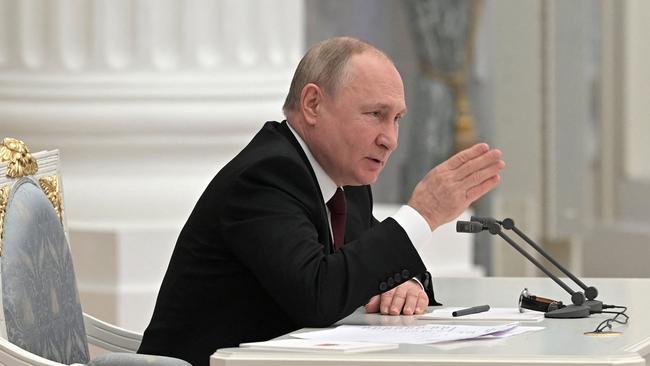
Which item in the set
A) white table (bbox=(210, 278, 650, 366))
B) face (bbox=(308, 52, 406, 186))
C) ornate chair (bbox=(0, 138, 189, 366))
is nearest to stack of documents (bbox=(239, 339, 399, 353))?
white table (bbox=(210, 278, 650, 366))

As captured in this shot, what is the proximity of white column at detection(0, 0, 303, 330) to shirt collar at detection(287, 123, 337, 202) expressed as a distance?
2019mm

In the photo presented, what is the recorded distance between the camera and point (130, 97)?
4984 mm

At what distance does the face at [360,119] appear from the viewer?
2.87 meters

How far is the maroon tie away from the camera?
3.02m

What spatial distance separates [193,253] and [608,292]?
982 mm

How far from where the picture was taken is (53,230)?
305cm

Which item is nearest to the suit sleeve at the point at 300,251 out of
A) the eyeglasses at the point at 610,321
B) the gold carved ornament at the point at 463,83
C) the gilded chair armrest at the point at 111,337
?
the eyeglasses at the point at 610,321

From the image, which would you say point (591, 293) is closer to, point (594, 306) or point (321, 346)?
point (594, 306)

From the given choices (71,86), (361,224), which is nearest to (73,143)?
(71,86)

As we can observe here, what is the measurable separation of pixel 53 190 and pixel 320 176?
1.99ft

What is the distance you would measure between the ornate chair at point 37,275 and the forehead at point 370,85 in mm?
645

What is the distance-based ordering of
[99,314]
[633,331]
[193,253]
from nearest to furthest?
1. [633,331]
2. [193,253]
3. [99,314]

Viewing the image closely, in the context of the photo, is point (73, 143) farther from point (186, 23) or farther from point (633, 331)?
point (633, 331)

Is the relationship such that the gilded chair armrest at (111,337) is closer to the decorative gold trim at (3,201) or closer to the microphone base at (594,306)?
the decorative gold trim at (3,201)
